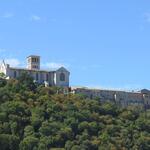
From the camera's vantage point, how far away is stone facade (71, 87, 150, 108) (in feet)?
314

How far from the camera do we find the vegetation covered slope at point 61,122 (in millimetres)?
67688

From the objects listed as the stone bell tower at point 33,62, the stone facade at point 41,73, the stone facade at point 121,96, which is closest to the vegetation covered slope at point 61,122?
the stone facade at point 41,73

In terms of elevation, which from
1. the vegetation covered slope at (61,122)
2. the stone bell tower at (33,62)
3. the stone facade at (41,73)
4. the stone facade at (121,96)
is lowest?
the vegetation covered slope at (61,122)

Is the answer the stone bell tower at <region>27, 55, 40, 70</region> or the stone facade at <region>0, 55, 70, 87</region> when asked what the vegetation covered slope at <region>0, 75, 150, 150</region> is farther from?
the stone bell tower at <region>27, 55, 40, 70</region>

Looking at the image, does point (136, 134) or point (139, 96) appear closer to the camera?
point (136, 134)

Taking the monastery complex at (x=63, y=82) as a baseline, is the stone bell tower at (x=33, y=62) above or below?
above

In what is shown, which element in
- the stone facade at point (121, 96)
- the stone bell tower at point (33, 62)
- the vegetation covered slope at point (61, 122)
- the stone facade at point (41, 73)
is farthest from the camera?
the stone bell tower at point (33, 62)

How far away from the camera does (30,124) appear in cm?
7094

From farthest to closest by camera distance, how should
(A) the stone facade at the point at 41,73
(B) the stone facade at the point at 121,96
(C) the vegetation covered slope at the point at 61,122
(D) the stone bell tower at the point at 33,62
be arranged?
(D) the stone bell tower at the point at 33,62 < (B) the stone facade at the point at 121,96 < (A) the stone facade at the point at 41,73 < (C) the vegetation covered slope at the point at 61,122

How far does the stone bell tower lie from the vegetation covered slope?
11.6 m

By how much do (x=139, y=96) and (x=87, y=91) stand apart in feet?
29.0

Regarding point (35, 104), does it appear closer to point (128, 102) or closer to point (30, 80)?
point (30, 80)

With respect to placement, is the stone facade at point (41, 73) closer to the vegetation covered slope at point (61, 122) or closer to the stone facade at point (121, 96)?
the stone facade at point (121, 96)

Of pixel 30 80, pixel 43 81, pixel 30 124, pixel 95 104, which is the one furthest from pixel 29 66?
pixel 30 124
